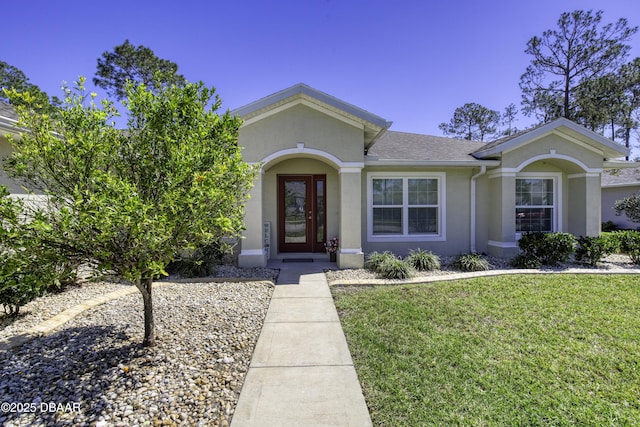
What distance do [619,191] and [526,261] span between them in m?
19.3

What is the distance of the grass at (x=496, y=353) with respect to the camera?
303 cm

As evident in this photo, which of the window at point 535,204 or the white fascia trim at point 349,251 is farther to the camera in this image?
the window at point 535,204

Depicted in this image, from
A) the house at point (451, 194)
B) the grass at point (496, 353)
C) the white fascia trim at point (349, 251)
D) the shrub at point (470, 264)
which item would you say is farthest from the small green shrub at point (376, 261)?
the shrub at point (470, 264)

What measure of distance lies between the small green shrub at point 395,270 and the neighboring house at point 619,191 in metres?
20.2

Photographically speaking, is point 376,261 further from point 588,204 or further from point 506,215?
point 588,204

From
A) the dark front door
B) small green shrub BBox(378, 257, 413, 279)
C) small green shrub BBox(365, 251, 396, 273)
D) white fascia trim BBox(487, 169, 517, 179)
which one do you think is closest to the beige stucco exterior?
small green shrub BBox(365, 251, 396, 273)

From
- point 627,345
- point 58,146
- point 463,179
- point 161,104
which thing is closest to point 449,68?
point 463,179

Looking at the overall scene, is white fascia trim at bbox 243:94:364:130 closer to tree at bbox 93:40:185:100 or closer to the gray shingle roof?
the gray shingle roof

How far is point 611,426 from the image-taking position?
283 cm

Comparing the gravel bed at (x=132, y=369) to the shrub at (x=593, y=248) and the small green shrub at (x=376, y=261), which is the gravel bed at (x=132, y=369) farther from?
the shrub at (x=593, y=248)

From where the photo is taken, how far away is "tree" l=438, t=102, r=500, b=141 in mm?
39037

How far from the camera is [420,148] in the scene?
38.5ft

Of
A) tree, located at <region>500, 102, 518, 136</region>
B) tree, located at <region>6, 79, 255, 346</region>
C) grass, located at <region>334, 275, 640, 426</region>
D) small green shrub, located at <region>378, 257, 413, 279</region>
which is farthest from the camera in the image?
tree, located at <region>500, 102, 518, 136</region>

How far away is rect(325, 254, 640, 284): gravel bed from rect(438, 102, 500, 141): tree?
3374 cm
